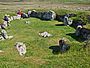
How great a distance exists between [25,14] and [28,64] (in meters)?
66.4

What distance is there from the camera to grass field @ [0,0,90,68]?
35906 millimetres

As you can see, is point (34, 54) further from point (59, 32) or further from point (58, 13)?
point (58, 13)

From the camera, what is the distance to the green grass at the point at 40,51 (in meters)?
35.9

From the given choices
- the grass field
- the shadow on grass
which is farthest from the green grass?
the shadow on grass

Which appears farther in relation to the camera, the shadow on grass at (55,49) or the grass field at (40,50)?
the shadow on grass at (55,49)

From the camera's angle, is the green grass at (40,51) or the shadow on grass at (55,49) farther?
the shadow on grass at (55,49)

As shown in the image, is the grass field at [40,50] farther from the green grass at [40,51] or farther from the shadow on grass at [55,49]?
the shadow on grass at [55,49]

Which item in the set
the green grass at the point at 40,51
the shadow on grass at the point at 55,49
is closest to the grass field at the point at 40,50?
the green grass at the point at 40,51

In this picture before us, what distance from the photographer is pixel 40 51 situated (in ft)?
168

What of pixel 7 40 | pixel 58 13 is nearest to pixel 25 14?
pixel 58 13

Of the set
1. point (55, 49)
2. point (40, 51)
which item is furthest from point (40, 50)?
point (55, 49)

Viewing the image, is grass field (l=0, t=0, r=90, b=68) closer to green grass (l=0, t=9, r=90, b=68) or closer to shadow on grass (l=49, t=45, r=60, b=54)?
green grass (l=0, t=9, r=90, b=68)

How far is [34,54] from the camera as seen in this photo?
49000mm

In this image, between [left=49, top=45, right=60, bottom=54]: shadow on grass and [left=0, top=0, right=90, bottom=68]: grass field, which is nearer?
[left=0, top=0, right=90, bottom=68]: grass field
